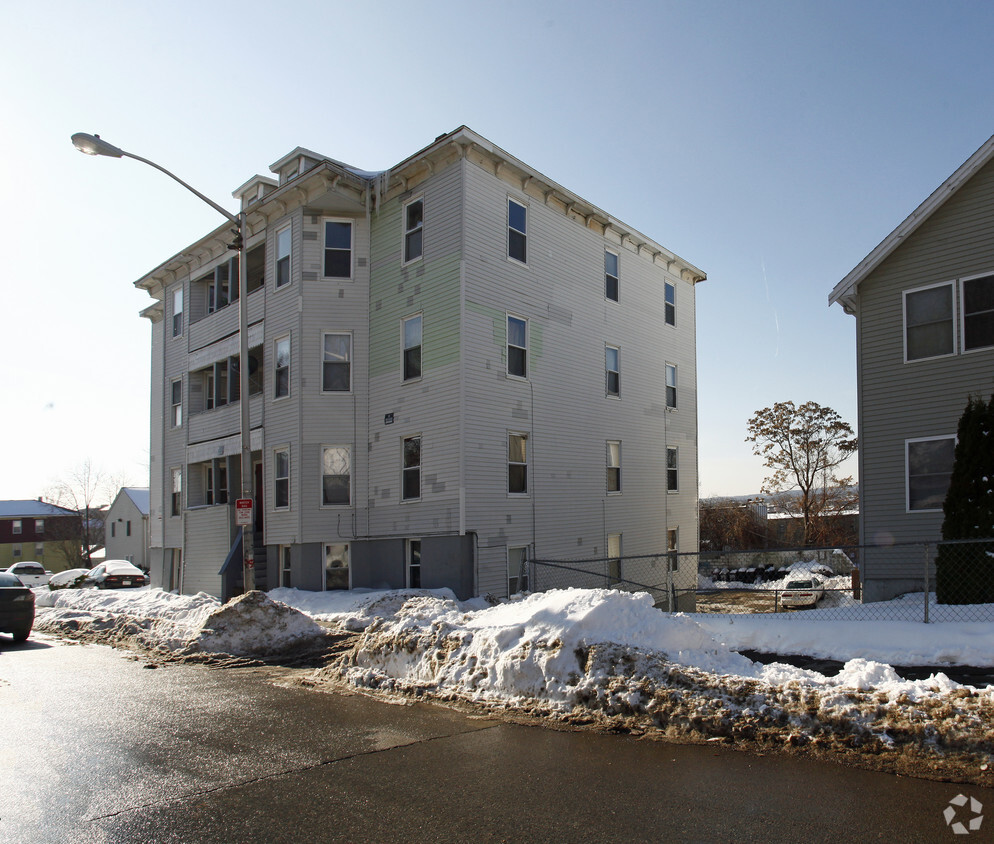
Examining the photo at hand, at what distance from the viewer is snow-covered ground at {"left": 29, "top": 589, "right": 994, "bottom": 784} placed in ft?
20.5

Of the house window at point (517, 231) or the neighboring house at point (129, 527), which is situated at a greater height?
the house window at point (517, 231)

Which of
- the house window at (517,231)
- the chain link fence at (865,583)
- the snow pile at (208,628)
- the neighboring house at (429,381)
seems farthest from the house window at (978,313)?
the snow pile at (208,628)

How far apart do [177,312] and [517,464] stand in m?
15.3

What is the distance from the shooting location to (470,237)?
63.1ft

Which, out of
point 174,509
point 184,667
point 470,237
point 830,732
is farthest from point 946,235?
point 174,509

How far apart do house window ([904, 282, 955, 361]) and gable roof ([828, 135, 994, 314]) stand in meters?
1.00

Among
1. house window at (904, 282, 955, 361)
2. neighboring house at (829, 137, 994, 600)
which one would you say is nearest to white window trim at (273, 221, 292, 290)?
neighboring house at (829, 137, 994, 600)

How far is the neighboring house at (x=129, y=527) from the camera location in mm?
55875

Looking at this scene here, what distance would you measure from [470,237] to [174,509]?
1546cm

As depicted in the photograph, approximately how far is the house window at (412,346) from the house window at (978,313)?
12127mm

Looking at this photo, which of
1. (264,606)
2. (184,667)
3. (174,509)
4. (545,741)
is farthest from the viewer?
(174,509)

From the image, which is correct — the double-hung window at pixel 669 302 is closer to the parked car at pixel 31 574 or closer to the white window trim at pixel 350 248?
the white window trim at pixel 350 248

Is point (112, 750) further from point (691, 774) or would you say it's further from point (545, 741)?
point (691, 774)

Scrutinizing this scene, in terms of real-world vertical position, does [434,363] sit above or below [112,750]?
above
